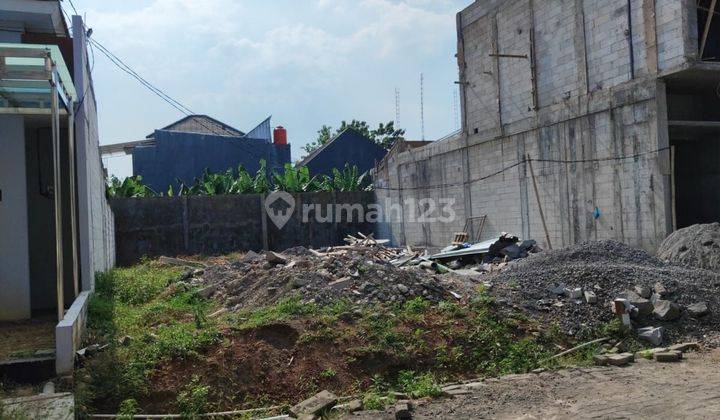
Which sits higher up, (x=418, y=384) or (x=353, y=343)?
(x=353, y=343)

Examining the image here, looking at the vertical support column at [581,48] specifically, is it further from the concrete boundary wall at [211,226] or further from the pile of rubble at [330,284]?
the concrete boundary wall at [211,226]

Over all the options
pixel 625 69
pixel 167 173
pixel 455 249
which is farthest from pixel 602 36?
pixel 167 173

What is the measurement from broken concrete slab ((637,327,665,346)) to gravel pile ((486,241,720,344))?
20cm

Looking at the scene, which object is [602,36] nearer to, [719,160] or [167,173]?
[719,160]

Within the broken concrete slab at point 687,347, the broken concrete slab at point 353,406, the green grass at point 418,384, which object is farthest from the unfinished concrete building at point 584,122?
the broken concrete slab at point 353,406

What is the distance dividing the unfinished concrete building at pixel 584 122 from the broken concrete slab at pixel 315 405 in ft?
31.3

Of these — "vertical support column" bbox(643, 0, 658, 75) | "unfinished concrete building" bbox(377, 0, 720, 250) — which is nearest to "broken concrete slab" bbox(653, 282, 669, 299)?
"unfinished concrete building" bbox(377, 0, 720, 250)

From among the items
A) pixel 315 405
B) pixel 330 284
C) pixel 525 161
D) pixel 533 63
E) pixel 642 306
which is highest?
pixel 533 63

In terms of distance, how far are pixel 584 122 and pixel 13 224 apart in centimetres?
1222

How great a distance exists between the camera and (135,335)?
675 cm

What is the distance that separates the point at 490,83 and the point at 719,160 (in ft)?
24.2

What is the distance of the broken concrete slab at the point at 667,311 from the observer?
7.52 m

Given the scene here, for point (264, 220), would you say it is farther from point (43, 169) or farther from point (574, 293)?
point (574, 293)

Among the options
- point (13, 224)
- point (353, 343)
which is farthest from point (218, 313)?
point (13, 224)
